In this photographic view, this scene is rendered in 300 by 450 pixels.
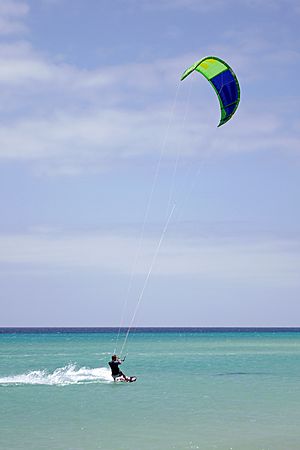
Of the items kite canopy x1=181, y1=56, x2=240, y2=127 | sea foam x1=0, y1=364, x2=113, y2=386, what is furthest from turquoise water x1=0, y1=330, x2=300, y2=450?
kite canopy x1=181, y1=56, x2=240, y2=127

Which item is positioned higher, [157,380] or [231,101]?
[231,101]

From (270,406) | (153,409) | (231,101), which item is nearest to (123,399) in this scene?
(153,409)

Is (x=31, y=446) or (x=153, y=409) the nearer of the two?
(x=31, y=446)

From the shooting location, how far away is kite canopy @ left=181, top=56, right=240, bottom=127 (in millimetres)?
18484

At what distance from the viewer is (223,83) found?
18.8 metres

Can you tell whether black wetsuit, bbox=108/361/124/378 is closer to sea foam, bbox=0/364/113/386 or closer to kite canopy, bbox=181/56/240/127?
sea foam, bbox=0/364/113/386

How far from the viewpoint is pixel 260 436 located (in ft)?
54.0

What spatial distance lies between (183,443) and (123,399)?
7419mm

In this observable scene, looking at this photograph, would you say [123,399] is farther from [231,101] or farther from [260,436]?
[231,101]

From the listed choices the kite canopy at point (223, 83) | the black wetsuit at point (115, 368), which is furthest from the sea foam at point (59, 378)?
the kite canopy at point (223, 83)

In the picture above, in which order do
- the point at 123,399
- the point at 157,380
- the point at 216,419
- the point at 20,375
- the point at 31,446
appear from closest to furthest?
the point at 31,446, the point at 216,419, the point at 123,399, the point at 157,380, the point at 20,375

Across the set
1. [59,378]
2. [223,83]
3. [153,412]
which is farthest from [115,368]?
[223,83]

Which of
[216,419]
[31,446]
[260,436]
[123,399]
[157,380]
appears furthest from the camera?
[157,380]

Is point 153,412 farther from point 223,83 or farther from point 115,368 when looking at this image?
point 223,83
